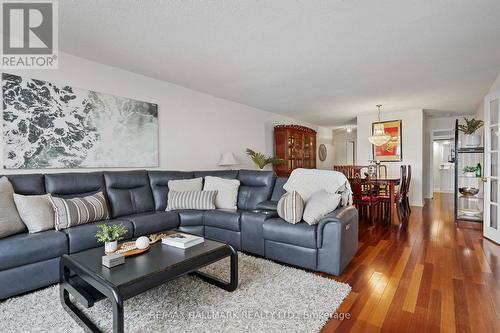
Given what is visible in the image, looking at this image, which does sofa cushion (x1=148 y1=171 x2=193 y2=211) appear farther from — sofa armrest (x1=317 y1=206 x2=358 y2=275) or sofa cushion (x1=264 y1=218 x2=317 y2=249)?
sofa armrest (x1=317 y1=206 x2=358 y2=275)

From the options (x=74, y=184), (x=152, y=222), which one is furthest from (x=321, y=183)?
(x=74, y=184)

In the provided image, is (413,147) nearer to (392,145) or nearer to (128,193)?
(392,145)

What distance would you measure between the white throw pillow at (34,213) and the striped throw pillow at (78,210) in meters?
0.06

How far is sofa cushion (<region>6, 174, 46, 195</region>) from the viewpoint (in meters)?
2.28

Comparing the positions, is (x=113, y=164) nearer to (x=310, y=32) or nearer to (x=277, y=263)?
(x=277, y=263)

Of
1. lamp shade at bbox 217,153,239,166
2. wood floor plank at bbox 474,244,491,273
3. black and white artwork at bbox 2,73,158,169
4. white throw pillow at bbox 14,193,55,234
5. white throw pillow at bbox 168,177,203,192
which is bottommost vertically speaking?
wood floor plank at bbox 474,244,491,273

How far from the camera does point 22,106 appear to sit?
2.57 m

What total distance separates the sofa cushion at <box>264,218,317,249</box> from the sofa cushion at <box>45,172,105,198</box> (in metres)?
1.96

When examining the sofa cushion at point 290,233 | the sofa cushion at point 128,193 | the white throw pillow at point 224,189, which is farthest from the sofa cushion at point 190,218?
the sofa cushion at point 290,233

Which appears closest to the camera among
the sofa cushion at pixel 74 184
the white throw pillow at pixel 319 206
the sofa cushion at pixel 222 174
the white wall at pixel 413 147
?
the white throw pillow at pixel 319 206

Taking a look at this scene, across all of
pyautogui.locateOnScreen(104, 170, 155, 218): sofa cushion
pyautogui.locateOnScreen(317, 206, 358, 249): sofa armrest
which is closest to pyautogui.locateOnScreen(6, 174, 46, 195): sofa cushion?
pyautogui.locateOnScreen(104, 170, 155, 218): sofa cushion

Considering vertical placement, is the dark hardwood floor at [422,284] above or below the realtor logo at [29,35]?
below

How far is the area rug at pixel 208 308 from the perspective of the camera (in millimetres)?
1547

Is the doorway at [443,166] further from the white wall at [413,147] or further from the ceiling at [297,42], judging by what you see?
the ceiling at [297,42]
